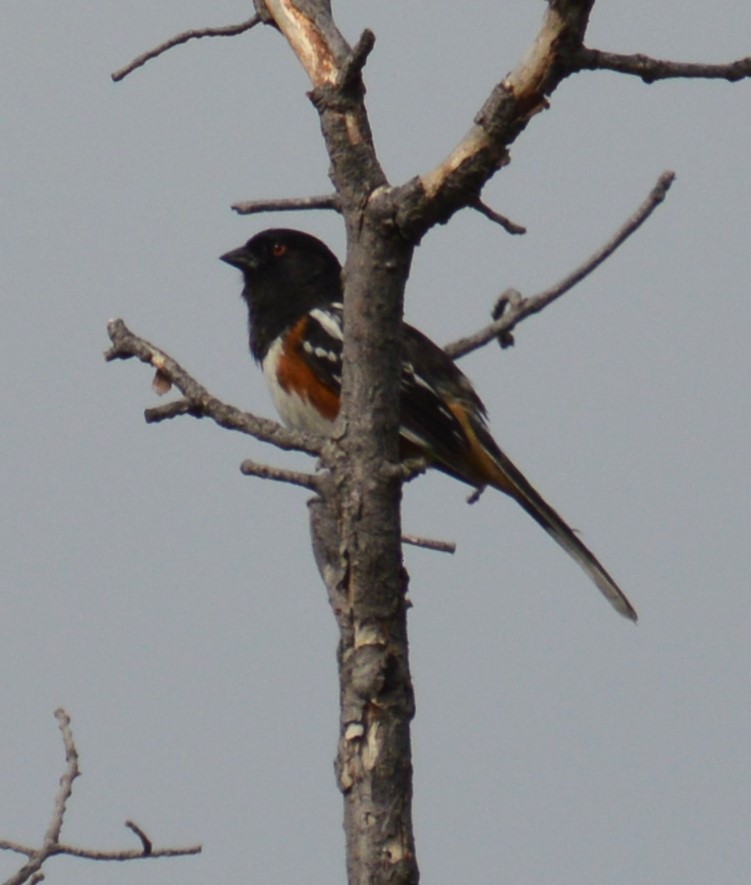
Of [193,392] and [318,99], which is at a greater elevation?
[318,99]

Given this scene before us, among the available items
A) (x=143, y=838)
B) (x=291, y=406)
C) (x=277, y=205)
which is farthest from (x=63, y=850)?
(x=291, y=406)

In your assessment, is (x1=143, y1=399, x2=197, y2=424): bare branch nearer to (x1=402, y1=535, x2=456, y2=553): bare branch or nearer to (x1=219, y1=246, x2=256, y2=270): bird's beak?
(x1=402, y1=535, x2=456, y2=553): bare branch

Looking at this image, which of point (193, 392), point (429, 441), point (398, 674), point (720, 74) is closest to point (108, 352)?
point (193, 392)

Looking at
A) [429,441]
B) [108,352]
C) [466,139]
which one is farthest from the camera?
[429,441]

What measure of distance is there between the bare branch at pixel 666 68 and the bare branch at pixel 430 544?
1.29 m

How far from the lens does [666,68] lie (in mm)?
2975

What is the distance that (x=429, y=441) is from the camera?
6.05 meters

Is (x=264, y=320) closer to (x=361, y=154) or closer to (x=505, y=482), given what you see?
(x=505, y=482)

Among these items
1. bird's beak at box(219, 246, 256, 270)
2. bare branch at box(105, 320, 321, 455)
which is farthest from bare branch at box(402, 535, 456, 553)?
bird's beak at box(219, 246, 256, 270)

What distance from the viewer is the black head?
641 centimetres

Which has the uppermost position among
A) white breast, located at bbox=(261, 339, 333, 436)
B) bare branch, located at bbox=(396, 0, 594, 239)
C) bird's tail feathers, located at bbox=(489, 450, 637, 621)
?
white breast, located at bbox=(261, 339, 333, 436)

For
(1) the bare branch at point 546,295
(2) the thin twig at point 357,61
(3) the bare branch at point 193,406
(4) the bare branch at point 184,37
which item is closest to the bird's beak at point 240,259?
(1) the bare branch at point 546,295

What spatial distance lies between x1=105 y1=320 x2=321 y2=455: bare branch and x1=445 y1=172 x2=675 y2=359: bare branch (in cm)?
160

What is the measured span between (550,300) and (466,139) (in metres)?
2.32
